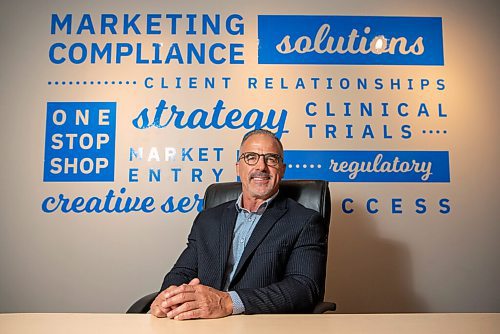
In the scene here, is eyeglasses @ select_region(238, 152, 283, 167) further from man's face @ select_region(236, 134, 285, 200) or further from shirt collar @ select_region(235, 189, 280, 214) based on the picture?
shirt collar @ select_region(235, 189, 280, 214)

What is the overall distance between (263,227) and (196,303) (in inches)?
27.4

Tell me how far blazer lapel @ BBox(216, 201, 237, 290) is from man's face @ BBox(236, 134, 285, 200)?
0.12 meters

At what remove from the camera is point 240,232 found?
1905 millimetres

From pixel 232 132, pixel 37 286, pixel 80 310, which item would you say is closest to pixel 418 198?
pixel 232 132

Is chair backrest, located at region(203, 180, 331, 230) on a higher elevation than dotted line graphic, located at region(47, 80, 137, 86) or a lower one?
lower

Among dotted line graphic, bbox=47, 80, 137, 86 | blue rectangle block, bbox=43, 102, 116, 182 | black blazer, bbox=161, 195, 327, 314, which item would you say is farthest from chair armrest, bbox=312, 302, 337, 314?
dotted line graphic, bbox=47, 80, 137, 86

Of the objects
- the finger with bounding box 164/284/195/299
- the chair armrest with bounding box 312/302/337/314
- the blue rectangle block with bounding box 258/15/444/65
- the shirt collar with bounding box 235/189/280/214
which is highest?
the blue rectangle block with bounding box 258/15/444/65

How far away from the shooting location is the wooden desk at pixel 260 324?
915 mm

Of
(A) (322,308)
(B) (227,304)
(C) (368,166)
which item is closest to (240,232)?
(A) (322,308)

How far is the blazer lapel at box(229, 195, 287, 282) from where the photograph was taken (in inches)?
66.9

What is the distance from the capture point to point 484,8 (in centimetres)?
293

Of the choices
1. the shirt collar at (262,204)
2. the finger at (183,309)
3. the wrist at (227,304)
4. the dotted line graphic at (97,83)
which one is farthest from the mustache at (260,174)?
the dotted line graphic at (97,83)

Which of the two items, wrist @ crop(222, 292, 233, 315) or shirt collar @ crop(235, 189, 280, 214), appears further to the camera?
shirt collar @ crop(235, 189, 280, 214)

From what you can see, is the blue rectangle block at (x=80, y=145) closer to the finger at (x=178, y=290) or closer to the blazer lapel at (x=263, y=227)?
the blazer lapel at (x=263, y=227)
